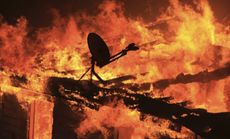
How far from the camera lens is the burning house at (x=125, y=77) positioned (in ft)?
20.9

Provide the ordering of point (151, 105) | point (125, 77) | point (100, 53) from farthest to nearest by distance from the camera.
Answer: point (125, 77) → point (100, 53) → point (151, 105)

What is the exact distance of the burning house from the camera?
20.9 ft

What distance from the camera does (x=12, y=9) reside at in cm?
1831

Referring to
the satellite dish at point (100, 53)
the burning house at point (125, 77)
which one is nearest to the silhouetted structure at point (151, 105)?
the burning house at point (125, 77)

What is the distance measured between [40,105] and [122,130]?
9.60 feet

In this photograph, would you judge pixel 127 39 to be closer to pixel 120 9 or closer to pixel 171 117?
pixel 120 9

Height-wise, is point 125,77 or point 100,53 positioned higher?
point 100,53

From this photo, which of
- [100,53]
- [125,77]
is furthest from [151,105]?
[125,77]

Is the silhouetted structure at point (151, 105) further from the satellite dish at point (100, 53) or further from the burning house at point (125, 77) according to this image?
the satellite dish at point (100, 53)

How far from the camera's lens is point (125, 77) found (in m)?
8.62

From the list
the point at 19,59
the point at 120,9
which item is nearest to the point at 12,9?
the point at 120,9

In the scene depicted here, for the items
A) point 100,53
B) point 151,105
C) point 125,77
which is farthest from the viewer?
point 125,77

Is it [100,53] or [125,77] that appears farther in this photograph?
[125,77]

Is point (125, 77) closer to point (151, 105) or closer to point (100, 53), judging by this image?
point (100, 53)
